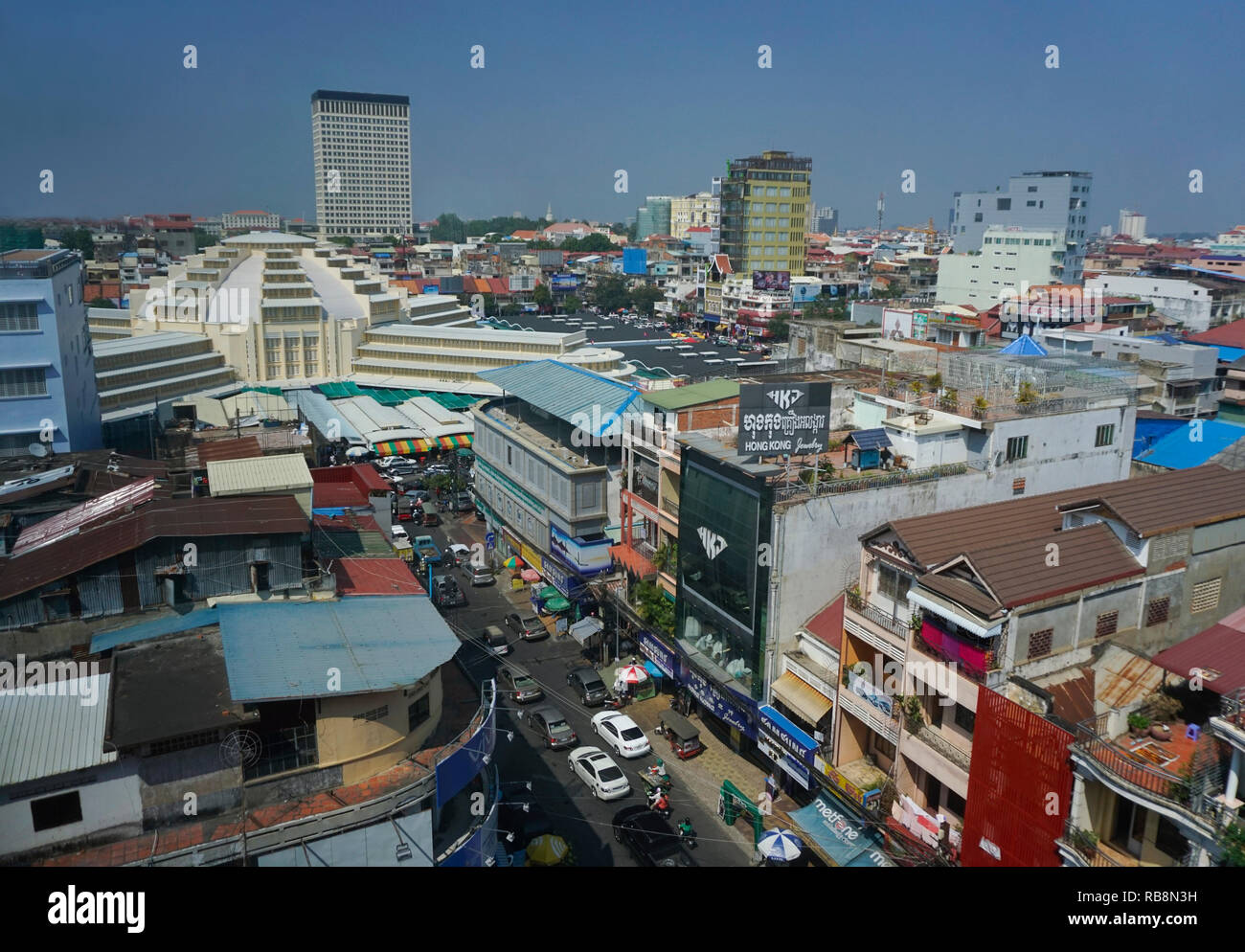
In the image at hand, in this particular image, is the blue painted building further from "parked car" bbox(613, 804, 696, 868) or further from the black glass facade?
"parked car" bbox(613, 804, 696, 868)

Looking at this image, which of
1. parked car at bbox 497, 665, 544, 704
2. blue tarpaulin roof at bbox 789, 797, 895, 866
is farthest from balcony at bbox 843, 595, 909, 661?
parked car at bbox 497, 665, 544, 704

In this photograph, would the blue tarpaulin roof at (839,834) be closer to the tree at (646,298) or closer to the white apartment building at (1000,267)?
the white apartment building at (1000,267)

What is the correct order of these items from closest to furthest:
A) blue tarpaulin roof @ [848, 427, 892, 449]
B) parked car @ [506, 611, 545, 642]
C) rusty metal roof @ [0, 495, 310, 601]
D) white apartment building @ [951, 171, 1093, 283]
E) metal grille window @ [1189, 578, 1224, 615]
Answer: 1. rusty metal roof @ [0, 495, 310, 601]
2. metal grille window @ [1189, 578, 1224, 615]
3. blue tarpaulin roof @ [848, 427, 892, 449]
4. parked car @ [506, 611, 545, 642]
5. white apartment building @ [951, 171, 1093, 283]

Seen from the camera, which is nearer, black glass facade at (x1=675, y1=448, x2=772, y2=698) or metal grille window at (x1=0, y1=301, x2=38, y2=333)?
black glass facade at (x1=675, y1=448, x2=772, y2=698)

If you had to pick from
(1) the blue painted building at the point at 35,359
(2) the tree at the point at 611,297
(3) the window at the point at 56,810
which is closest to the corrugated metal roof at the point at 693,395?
(3) the window at the point at 56,810

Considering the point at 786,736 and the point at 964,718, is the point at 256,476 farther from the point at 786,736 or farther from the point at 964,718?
the point at 964,718

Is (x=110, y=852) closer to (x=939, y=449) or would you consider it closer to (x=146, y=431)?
(x=939, y=449)

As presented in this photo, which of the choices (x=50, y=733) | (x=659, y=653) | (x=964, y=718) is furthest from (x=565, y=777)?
(x=50, y=733)
